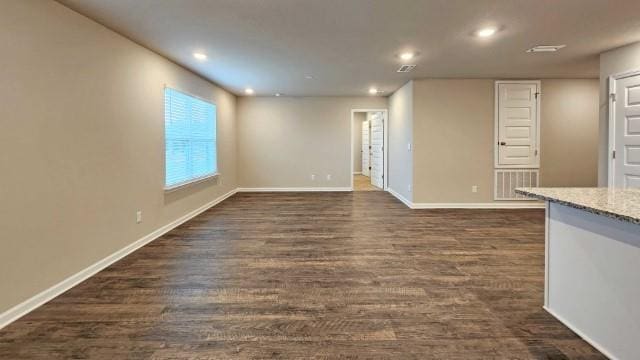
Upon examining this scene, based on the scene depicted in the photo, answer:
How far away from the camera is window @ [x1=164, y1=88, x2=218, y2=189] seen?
5.07 m

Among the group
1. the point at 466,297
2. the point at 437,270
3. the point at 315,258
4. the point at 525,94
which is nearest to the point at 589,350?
the point at 466,297

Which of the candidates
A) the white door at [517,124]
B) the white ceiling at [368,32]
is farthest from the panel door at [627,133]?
the white door at [517,124]

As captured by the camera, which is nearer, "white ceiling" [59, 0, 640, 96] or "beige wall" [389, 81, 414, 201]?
"white ceiling" [59, 0, 640, 96]

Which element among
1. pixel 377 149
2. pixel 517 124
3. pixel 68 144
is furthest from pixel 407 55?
pixel 377 149

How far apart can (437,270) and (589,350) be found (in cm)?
140

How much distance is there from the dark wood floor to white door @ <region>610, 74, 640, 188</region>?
1255 millimetres

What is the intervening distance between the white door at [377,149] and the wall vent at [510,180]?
3.24 m

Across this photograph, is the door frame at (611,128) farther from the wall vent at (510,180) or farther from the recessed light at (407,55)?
the recessed light at (407,55)

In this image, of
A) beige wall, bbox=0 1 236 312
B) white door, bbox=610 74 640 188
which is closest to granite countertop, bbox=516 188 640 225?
white door, bbox=610 74 640 188

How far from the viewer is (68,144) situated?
10.0 feet

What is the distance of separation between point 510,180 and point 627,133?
7.26ft

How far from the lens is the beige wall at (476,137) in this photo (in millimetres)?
6504

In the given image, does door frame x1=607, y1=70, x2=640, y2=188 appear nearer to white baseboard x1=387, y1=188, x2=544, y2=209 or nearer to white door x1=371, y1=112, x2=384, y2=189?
white baseboard x1=387, y1=188, x2=544, y2=209

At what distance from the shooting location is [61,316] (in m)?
2.49
